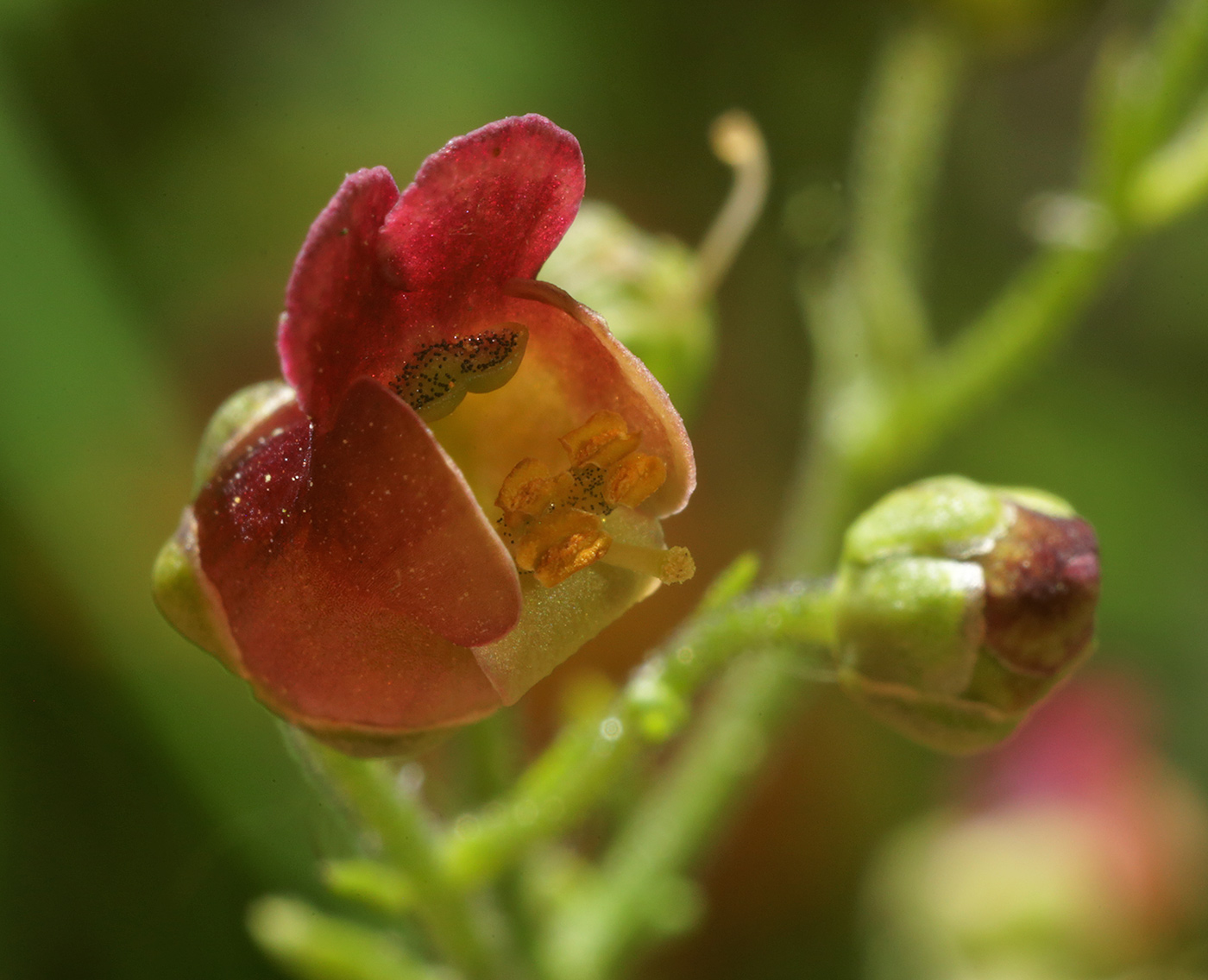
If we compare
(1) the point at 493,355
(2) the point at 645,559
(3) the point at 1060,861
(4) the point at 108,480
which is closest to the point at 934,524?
(2) the point at 645,559

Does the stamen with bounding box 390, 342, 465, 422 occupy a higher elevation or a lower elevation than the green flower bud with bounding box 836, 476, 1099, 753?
higher

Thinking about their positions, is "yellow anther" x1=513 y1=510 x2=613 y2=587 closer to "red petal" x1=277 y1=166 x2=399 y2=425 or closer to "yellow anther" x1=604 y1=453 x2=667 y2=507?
"yellow anther" x1=604 y1=453 x2=667 y2=507

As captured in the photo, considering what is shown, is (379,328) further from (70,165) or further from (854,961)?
(854,961)

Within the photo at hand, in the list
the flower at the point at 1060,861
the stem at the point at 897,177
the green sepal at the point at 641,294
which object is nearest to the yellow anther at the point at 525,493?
the green sepal at the point at 641,294

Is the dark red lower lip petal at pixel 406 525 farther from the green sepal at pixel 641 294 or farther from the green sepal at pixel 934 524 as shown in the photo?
the green sepal at pixel 641 294

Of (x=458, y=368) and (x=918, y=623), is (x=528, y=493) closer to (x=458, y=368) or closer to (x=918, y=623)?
(x=458, y=368)

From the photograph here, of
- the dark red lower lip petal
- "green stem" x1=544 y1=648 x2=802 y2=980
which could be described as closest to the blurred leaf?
"green stem" x1=544 y1=648 x2=802 y2=980

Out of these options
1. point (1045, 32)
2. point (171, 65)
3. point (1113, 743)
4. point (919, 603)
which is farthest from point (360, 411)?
point (1113, 743)
